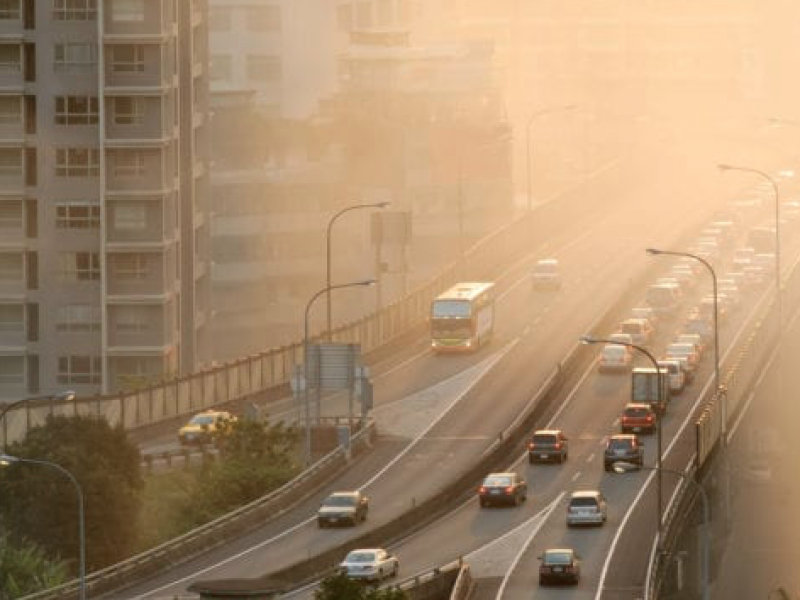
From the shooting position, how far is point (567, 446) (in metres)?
144

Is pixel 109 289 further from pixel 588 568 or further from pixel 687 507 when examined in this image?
pixel 588 568

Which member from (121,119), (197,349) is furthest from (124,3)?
(197,349)

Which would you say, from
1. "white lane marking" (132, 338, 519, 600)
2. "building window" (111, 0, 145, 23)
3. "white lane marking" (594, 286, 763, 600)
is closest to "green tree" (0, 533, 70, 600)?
"white lane marking" (132, 338, 519, 600)

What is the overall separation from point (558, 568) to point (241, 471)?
2238 cm

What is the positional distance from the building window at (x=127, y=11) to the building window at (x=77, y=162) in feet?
23.1

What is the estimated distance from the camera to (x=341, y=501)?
419 ft

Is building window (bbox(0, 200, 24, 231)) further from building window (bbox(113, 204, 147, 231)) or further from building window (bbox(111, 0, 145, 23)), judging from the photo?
building window (bbox(111, 0, 145, 23))

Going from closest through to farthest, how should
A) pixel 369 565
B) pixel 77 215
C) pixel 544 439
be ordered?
pixel 369 565
pixel 544 439
pixel 77 215

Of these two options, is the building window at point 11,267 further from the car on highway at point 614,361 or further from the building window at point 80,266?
the car on highway at point 614,361

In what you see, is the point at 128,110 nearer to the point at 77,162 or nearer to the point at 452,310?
the point at 77,162

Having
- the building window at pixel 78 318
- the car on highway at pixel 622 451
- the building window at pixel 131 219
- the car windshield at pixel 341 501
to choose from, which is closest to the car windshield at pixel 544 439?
the car on highway at pixel 622 451

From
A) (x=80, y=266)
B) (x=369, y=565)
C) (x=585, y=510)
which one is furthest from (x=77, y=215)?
(x=369, y=565)

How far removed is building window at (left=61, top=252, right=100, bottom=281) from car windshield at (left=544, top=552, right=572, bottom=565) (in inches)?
2383

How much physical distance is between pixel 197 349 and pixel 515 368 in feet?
86.3
